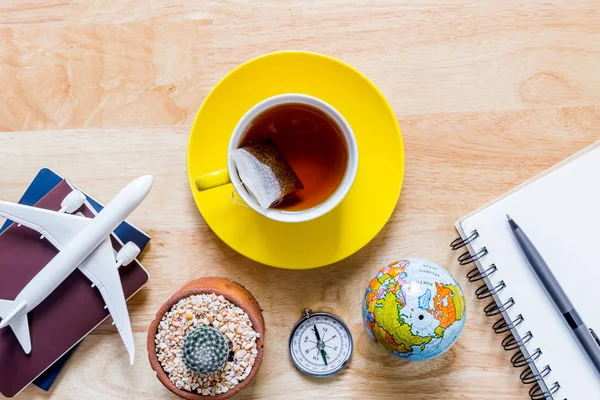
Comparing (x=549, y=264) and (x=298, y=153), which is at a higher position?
(x=298, y=153)

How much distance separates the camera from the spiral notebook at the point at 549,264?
898 mm

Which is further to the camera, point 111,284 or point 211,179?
point 111,284

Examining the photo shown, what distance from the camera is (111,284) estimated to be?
905 millimetres

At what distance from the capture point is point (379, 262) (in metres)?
0.95

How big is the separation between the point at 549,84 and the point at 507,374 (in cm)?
48

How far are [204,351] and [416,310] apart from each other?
0.96 ft

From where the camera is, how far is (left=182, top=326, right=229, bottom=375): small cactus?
78 centimetres

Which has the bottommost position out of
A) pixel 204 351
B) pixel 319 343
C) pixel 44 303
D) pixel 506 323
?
pixel 506 323

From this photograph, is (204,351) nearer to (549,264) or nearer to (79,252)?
(79,252)

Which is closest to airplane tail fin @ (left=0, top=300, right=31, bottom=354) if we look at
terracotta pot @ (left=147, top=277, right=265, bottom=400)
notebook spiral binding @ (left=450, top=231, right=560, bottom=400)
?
terracotta pot @ (left=147, top=277, right=265, bottom=400)

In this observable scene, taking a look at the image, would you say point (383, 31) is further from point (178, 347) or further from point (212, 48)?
point (178, 347)

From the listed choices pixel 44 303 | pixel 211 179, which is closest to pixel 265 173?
pixel 211 179

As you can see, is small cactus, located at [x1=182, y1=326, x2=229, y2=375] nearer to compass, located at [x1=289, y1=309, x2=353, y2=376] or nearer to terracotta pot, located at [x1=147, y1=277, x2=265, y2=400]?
terracotta pot, located at [x1=147, y1=277, x2=265, y2=400]

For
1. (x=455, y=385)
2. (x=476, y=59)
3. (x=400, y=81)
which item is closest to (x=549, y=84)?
(x=476, y=59)
